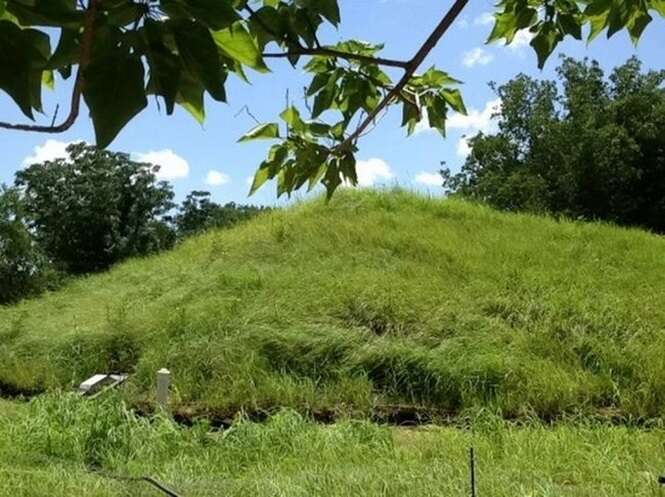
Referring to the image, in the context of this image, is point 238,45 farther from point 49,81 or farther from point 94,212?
point 94,212

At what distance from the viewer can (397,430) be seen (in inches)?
153

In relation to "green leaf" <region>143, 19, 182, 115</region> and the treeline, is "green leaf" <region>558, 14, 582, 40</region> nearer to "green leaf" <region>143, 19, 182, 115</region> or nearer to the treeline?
"green leaf" <region>143, 19, 182, 115</region>

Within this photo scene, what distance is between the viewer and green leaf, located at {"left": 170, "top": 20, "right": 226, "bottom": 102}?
0.38 m

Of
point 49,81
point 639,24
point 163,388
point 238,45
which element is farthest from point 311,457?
point 238,45

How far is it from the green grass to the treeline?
838 cm

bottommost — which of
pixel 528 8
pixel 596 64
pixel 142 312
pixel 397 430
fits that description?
pixel 397 430

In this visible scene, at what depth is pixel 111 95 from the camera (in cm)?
A: 38

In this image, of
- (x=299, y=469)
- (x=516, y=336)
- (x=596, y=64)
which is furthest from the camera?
(x=596, y=64)

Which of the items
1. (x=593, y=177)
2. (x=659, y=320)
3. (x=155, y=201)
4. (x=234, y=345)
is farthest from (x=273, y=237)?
(x=155, y=201)

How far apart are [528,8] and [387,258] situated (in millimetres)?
5359

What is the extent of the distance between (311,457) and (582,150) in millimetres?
10432

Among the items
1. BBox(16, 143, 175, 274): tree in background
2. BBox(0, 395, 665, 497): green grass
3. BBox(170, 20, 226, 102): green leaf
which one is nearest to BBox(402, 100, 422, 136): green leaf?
BBox(170, 20, 226, 102): green leaf

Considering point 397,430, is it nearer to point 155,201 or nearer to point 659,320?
point 659,320

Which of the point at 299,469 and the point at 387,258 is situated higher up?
the point at 387,258
